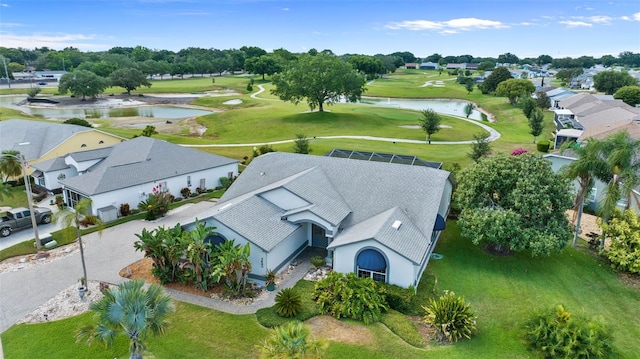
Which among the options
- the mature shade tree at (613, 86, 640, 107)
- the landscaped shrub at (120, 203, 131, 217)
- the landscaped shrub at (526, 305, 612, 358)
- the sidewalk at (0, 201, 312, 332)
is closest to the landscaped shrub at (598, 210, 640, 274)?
the landscaped shrub at (526, 305, 612, 358)

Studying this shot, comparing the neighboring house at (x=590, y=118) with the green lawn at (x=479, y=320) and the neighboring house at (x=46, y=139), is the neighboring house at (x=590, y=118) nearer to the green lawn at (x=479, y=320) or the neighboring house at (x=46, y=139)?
the green lawn at (x=479, y=320)

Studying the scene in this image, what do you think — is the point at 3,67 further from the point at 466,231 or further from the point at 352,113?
the point at 466,231

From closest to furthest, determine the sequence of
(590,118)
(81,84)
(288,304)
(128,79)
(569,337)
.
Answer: (569,337)
(288,304)
(590,118)
(81,84)
(128,79)

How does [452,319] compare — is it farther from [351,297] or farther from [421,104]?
[421,104]

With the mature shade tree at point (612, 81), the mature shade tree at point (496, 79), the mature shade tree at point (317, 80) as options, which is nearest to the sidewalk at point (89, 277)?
the mature shade tree at point (317, 80)

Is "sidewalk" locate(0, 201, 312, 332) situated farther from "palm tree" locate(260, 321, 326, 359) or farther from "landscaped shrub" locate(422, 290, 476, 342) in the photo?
"landscaped shrub" locate(422, 290, 476, 342)

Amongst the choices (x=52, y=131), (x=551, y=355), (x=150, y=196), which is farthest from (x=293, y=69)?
(x=551, y=355)

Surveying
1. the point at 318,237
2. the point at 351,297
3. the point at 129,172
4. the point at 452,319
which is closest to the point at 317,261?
the point at 318,237
